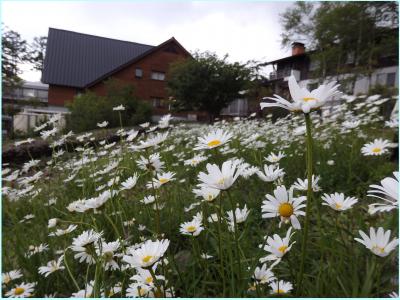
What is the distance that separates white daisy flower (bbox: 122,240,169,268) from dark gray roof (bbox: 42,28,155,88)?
72.2 feet

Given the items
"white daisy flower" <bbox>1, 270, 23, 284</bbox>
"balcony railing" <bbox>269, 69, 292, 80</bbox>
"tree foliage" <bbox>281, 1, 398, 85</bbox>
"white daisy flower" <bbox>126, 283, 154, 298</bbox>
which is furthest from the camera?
"balcony railing" <bbox>269, 69, 292, 80</bbox>

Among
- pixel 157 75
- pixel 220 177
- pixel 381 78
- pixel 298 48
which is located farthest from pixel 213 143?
pixel 298 48

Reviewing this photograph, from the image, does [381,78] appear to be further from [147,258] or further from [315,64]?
[147,258]

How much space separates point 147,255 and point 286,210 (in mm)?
371

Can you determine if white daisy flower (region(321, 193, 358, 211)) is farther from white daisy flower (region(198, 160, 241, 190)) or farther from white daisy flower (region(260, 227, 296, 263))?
white daisy flower (region(198, 160, 241, 190))

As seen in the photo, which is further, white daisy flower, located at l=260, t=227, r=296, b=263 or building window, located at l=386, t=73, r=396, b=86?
building window, located at l=386, t=73, r=396, b=86

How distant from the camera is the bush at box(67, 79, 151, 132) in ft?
41.1

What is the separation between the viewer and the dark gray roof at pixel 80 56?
72.2 feet

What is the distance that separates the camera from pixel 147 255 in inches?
33.2

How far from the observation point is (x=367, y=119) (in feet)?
11.1

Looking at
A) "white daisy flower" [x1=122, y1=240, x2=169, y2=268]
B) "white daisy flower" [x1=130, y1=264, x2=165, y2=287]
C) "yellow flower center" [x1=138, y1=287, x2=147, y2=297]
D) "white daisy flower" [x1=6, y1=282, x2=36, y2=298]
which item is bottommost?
"white daisy flower" [x1=6, y1=282, x2=36, y2=298]

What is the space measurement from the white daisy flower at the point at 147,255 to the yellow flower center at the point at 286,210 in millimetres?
299

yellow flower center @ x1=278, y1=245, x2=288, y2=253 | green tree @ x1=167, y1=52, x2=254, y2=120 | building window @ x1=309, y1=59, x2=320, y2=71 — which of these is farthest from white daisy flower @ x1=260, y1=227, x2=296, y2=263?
building window @ x1=309, y1=59, x2=320, y2=71

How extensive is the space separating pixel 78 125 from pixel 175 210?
11613 mm
